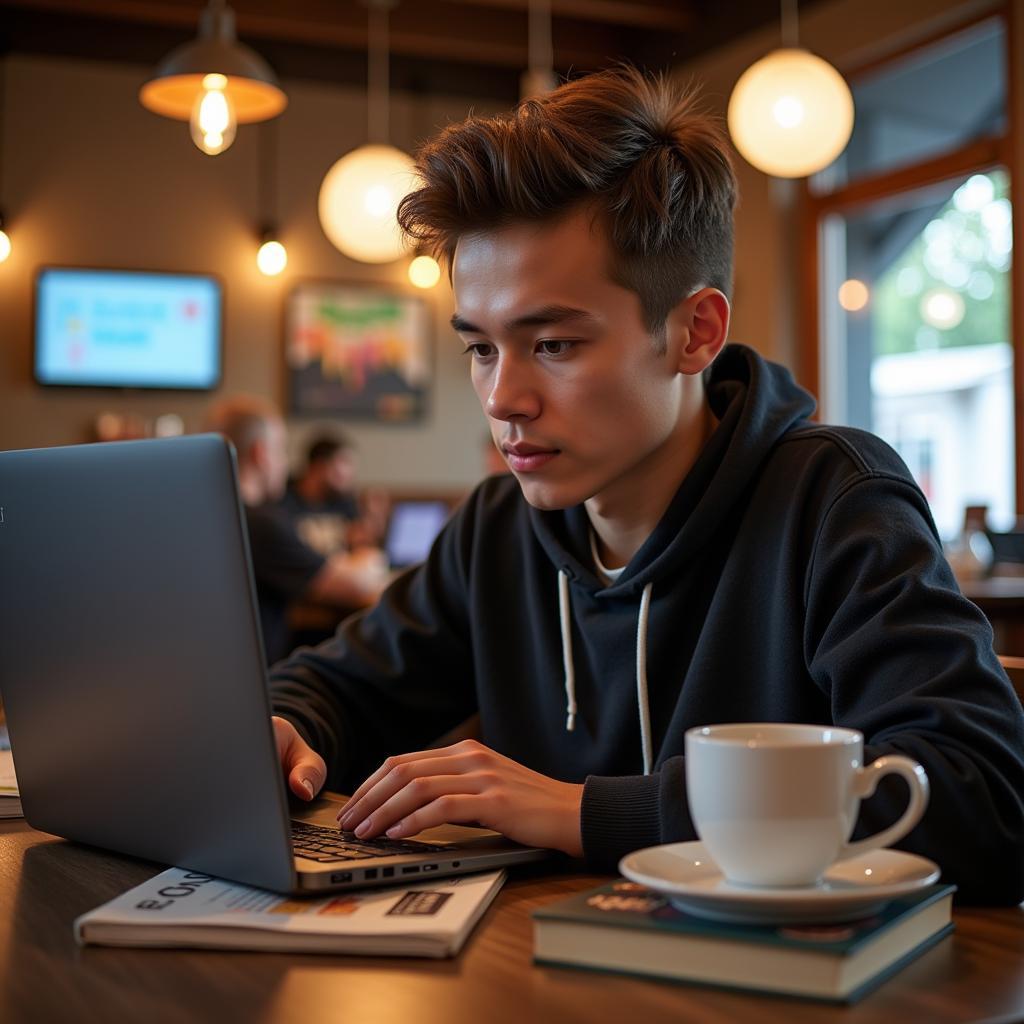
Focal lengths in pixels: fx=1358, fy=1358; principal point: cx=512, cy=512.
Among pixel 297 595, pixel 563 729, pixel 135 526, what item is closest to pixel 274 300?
pixel 297 595

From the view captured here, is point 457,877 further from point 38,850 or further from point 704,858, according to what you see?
point 38,850

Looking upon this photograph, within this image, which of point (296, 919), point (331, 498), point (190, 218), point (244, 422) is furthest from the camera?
point (190, 218)

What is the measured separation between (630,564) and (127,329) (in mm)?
5306

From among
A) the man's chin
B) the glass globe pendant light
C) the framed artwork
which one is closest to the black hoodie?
the man's chin

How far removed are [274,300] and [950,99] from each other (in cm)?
321

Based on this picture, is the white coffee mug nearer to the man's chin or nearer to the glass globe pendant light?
the man's chin

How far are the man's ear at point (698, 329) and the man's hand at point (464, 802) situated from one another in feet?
1.67

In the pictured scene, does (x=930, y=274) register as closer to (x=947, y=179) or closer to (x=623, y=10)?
(x=947, y=179)

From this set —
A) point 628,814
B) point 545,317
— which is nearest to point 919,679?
point 628,814

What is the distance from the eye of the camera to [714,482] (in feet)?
4.12

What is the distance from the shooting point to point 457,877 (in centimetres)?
88

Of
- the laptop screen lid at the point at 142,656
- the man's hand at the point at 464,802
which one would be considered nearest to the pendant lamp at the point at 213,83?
the laptop screen lid at the point at 142,656

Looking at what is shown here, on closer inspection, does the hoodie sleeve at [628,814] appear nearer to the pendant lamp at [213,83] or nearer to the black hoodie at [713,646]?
the black hoodie at [713,646]

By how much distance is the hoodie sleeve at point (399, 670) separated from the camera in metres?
1.46
